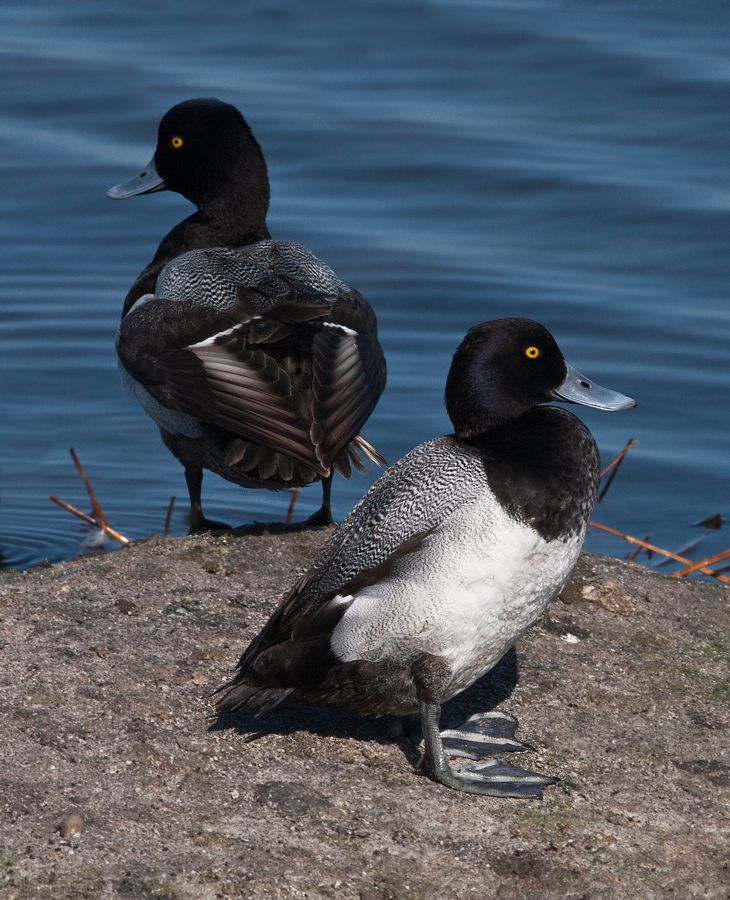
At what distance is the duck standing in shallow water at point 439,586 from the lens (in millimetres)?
3734

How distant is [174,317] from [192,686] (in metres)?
2.01

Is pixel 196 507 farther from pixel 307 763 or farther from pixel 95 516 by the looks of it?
pixel 307 763

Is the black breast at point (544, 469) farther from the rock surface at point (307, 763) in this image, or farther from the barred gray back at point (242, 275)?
the barred gray back at point (242, 275)

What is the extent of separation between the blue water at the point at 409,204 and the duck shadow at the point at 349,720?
9.26 ft

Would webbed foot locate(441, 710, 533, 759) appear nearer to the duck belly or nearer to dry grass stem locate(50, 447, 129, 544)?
the duck belly

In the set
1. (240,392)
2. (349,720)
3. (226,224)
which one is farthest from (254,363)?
(349,720)

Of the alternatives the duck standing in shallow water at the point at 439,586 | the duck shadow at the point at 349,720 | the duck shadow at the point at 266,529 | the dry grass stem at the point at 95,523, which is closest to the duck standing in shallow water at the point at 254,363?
the duck shadow at the point at 266,529

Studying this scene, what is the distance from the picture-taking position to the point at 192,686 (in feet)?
13.8

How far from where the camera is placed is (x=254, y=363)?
18.0ft

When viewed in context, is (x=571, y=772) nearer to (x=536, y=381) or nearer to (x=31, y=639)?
(x=536, y=381)

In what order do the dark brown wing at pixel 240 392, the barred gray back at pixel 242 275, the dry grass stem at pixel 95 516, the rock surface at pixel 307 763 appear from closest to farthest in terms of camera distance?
the rock surface at pixel 307 763 < the dark brown wing at pixel 240 392 < the barred gray back at pixel 242 275 < the dry grass stem at pixel 95 516

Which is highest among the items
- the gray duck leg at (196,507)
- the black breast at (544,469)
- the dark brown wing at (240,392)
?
the black breast at (544,469)

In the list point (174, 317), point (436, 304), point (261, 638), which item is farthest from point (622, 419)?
point (261, 638)

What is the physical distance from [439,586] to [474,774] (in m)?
0.54
